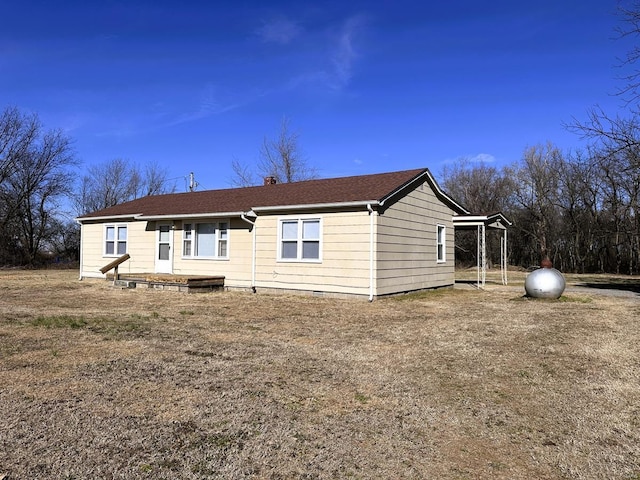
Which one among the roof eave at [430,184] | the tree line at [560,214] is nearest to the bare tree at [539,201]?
the tree line at [560,214]

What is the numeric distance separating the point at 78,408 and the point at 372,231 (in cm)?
897

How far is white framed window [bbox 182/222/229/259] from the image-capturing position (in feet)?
49.6

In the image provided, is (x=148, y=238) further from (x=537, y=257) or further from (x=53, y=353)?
(x=537, y=257)

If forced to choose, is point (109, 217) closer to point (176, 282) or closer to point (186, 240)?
point (186, 240)

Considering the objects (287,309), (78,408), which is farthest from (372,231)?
(78,408)

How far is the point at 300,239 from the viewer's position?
13.3 metres

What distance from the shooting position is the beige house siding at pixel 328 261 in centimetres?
1223

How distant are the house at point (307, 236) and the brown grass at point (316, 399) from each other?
4.10 metres

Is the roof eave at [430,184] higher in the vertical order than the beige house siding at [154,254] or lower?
higher

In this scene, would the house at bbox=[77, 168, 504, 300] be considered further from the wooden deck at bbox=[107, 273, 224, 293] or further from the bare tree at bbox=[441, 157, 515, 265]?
the bare tree at bbox=[441, 157, 515, 265]

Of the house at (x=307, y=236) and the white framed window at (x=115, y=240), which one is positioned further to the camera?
the white framed window at (x=115, y=240)

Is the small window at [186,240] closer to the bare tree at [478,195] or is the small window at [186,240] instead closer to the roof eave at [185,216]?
the roof eave at [185,216]

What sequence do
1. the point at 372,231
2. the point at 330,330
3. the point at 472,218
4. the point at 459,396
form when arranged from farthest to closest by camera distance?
the point at 472,218 < the point at 372,231 < the point at 330,330 < the point at 459,396

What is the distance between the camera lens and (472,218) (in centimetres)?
1619
